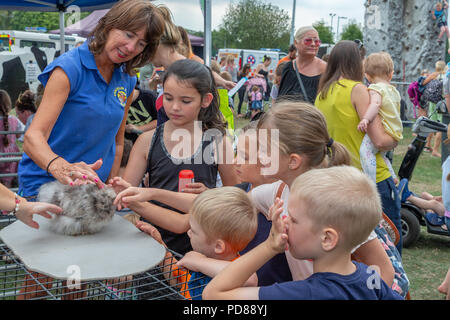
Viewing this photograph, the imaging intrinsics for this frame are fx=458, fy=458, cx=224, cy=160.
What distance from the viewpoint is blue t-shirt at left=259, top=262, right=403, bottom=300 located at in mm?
1244

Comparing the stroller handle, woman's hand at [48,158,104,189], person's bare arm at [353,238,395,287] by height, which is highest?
woman's hand at [48,158,104,189]

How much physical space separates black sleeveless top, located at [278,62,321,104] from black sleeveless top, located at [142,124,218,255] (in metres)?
2.49

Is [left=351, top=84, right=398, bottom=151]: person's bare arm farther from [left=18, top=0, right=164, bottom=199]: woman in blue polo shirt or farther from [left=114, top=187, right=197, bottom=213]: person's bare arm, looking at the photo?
[left=114, top=187, right=197, bottom=213]: person's bare arm

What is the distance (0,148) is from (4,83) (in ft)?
31.5

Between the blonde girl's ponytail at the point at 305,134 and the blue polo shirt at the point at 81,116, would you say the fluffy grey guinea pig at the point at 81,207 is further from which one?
the blonde girl's ponytail at the point at 305,134

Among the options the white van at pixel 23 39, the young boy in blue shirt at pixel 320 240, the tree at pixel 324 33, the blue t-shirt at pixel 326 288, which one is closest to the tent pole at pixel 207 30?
the young boy in blue shirt at pixel 320 240

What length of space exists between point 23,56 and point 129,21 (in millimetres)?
13543

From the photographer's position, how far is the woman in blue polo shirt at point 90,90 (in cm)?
197

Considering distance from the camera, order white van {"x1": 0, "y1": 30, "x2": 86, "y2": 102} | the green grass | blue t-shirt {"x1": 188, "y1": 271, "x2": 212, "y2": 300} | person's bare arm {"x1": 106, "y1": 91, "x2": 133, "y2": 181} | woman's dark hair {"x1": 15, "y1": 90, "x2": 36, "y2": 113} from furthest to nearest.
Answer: white van {"x1": 0, "y1": 30, "x2": 86, "y2": 102} < woman's dark hair {"x1": 15, "y1": 90, "x2": 36, "y2": 113} < the green grass < person's bare arm {"x1": 106, "y1": 91, "x2": 133, "y2": 181} < blue t-shirt {"x1": 188, "y1": 271, "x2": 212, "y2": 300}

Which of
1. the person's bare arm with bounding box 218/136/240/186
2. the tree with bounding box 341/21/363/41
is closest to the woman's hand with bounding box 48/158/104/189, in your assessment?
the person's bare arm with bounding box 218/136/240/186

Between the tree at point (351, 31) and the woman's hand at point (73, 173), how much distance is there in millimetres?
68985

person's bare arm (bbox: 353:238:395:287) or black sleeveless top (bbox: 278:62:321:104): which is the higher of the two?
black sleeveless top (bbox: 278:62:321:104)

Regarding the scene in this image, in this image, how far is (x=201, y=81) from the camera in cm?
217
